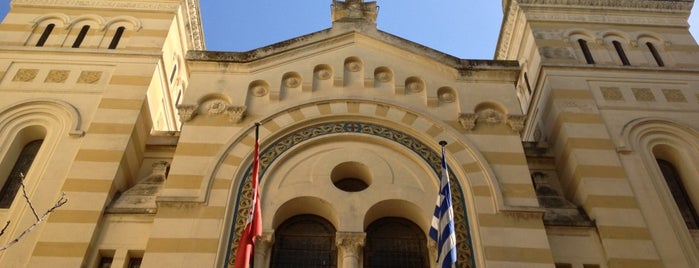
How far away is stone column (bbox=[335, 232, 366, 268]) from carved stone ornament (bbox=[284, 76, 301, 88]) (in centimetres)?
529

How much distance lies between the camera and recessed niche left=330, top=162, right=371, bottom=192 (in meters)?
15.0

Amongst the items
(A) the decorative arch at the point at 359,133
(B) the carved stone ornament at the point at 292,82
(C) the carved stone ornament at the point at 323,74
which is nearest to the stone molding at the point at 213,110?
(A) the decorative arch at the point at 359,133

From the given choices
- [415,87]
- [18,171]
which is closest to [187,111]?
[18,171]

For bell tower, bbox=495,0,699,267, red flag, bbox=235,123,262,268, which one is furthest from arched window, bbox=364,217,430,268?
bell tower, bbox=495,0,699,267

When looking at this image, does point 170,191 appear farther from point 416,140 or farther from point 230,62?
point 416,140

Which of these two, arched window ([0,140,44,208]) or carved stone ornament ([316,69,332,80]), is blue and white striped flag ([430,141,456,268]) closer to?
carved stone ornament ([316,69,332,80])

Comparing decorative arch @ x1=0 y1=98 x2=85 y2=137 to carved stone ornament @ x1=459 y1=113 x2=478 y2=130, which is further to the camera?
decorative arch @ x1=0 y1=98 x2=85 y2=137

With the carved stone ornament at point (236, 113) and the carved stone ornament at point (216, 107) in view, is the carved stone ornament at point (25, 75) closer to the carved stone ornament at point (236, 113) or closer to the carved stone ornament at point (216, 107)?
the carved stone ornament at point (216, 107)

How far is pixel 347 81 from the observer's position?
17.3 m

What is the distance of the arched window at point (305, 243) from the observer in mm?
13469

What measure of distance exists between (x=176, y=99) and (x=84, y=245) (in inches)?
373

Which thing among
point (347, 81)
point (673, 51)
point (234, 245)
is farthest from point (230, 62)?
point (673, 51)

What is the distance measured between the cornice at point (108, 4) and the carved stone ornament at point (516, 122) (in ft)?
37.9

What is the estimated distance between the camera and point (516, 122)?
15.9 m
